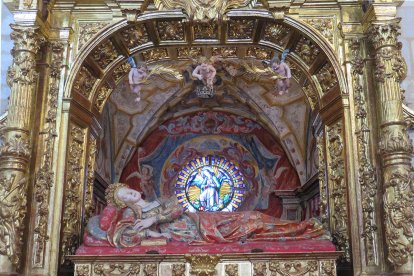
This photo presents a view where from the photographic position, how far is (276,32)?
807cm

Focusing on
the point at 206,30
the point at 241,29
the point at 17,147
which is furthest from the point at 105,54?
the point at 17,147

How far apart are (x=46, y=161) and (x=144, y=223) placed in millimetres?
1508

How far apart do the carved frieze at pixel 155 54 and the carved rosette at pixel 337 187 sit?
2885mm

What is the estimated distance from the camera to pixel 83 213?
7637 mm

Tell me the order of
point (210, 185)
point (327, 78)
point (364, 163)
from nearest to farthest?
1. point (364, 163)
2. point (327, 78)
3. point (210, 185)

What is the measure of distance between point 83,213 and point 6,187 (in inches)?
60.8

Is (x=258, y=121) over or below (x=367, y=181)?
over

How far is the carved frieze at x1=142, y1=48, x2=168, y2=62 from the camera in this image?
338 inches

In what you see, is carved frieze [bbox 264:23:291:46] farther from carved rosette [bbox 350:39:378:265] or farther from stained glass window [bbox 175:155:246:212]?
stained glass window [bbox 175:155:246:212]

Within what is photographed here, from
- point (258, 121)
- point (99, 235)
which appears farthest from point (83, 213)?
point (258, 121)

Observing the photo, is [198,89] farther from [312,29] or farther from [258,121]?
[312,29]

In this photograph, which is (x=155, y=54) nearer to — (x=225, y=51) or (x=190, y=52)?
(x=190, y=52)

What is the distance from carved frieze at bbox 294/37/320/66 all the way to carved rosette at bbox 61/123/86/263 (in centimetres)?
345

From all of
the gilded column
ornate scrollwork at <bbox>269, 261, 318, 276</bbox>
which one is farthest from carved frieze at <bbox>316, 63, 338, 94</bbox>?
the gilded column
